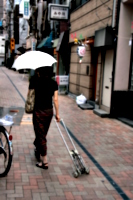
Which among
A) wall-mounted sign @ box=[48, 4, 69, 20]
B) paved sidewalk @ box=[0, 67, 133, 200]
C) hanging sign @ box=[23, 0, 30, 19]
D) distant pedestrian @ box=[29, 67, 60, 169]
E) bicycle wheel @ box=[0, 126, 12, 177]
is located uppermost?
hanging sign @ box=[23, 0, 30, 19]

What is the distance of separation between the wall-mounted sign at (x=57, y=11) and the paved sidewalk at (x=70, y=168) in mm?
8819

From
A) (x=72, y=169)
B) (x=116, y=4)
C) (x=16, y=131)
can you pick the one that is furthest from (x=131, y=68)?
(x=72, y=169)

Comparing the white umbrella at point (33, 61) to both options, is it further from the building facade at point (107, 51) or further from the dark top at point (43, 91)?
the building facade at point (107, 51)

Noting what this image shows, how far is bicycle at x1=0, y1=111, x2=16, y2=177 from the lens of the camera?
4188 mm

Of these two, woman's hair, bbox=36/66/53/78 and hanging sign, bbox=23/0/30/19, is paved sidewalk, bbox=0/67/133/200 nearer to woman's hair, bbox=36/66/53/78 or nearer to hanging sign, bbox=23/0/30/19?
woman's hair, bbox=36/66/53/78

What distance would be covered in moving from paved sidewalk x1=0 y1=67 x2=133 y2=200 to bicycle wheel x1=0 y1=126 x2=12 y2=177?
0.16m

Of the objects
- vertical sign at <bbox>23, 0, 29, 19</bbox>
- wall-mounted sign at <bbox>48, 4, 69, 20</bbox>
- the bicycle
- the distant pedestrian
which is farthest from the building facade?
vertical sign at <bbox>23, 0, 29, 19</bbox>

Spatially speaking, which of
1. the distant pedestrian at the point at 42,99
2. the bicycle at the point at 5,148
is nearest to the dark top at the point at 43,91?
the distant pedestrian at the point at 42,99

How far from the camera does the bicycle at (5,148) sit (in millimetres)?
4188

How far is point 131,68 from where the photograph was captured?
29.7 feet

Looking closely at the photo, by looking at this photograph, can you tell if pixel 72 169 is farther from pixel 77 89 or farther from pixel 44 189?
pixel 77 89

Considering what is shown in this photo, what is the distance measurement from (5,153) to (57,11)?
1213cm

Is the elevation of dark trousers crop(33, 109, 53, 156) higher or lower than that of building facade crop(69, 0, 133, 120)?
lower

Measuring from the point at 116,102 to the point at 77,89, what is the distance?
4450mm
